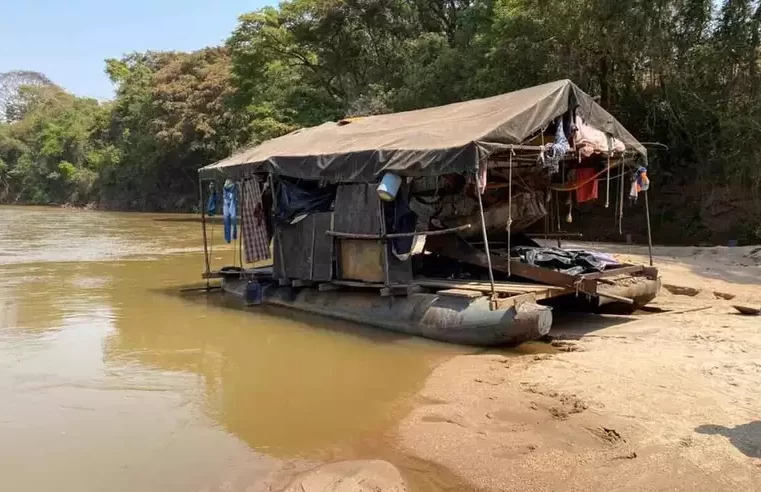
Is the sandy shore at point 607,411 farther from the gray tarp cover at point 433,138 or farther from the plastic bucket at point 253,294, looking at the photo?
the plastic bucket at point 253,294

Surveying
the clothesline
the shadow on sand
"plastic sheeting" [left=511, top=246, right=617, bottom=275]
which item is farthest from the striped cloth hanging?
the shadow on sand

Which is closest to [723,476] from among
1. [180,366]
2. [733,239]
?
[180,366]

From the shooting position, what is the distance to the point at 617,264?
9367mm

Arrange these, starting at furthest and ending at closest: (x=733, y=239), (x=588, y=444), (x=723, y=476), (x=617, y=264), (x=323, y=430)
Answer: (x=733, y=239)
(x=617, y=264)
(x=323, y=430)
(x=588, y=444)
(x=723, y=476)

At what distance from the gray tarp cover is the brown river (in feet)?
7.52

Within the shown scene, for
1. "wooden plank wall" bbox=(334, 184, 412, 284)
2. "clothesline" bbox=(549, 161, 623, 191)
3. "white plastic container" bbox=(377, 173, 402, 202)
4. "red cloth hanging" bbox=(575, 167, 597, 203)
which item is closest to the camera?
"white plastic container" bbox=(377, 173, 402, 202)

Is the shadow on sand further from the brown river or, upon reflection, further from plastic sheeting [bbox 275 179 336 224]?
plastic sheeting [bbox 275 179 336 224]

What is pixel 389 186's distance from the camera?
8.53m

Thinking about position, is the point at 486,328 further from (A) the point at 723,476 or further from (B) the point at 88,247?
(B) the point at 88,247

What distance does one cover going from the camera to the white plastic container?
849 cm

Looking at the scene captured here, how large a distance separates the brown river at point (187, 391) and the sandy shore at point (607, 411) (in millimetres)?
399

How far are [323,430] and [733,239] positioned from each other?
1515 cm

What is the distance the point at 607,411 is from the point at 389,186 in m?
4.11

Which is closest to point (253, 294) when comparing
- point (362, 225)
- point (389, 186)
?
point (362, 225)
